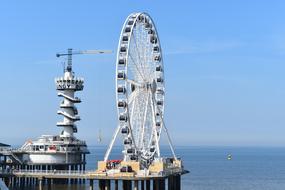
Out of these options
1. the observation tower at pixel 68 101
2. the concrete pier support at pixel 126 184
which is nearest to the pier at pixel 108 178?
the concrete pier support at pixel 126 184

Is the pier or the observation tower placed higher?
the observation tower

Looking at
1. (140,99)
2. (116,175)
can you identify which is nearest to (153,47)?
(140,99)

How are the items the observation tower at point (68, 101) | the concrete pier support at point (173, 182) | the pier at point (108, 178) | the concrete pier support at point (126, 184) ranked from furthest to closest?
the observation tower at point (68, 101), the concrete pier support at point (173, 182), the concrete pier support at point (126, 184), the pier at point (108, 178)

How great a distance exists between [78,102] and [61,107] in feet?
9.69

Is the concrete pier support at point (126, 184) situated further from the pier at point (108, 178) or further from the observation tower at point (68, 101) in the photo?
the observation tower at point (68, 101)

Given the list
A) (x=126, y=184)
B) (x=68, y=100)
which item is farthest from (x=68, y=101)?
(x=126, y=184)

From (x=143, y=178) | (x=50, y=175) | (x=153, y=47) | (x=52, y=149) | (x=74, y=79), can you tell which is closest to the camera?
(x=143, y=178)

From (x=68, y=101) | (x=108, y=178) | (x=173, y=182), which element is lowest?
(x=173, y=182)

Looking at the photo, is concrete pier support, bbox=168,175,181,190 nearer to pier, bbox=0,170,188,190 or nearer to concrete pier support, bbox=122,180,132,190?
pier, bbox=0,170,188,190

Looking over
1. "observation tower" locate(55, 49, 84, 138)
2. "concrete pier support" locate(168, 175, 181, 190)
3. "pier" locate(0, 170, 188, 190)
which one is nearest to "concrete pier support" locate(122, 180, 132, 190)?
"pier" locate(0, 170, 188, 190)

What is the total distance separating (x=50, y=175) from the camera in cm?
7644

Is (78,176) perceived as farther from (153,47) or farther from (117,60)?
(153,47)

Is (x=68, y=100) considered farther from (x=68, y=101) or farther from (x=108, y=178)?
(x=108, y=178)

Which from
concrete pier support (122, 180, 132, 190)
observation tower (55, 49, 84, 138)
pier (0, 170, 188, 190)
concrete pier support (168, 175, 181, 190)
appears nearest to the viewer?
pier (0, 170, 188, 190)
